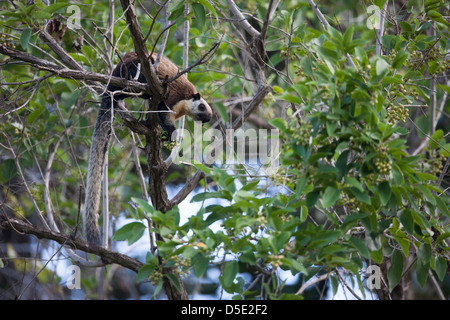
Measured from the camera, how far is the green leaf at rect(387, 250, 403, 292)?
9.93 ft

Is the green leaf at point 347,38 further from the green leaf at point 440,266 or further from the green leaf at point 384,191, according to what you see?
the green leaf at point 440,266

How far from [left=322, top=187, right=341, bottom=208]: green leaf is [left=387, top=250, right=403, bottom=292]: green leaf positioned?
88cm

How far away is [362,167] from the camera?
104 inches

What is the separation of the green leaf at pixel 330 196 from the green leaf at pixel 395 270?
876mm

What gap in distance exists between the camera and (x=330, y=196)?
2.49 m

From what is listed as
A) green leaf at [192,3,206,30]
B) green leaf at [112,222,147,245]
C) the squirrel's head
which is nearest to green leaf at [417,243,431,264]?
green leaf at [112,222,147,245]

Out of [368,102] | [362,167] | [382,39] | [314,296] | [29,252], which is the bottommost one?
[314,296]

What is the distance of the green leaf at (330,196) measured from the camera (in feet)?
8.04

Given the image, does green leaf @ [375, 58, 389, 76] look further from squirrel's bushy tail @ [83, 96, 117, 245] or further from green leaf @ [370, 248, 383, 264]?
squirrel's bushy tail @ [83, 96, 117, 245]

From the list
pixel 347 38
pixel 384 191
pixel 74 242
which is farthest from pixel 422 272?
pixel 74 242

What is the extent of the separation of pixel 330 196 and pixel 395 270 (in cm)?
93
